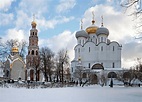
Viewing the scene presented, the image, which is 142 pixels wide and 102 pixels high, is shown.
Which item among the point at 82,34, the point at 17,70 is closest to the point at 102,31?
the point at 82,34

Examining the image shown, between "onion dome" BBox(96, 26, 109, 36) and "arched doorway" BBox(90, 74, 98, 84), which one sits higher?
"onion dome" BBox(96, 26, 109, 36)

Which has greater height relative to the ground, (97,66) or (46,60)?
(46,60)

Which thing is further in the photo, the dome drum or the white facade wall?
the dome drum

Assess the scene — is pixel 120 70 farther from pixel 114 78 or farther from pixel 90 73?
pixel 90 73

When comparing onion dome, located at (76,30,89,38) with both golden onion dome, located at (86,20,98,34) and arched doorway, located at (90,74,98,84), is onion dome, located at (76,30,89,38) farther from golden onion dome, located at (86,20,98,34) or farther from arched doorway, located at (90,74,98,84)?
arched doorway, located at (90,74,98,84)

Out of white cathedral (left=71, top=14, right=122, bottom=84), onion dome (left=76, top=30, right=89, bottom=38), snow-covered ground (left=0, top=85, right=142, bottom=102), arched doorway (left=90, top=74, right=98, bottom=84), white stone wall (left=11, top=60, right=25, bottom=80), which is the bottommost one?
arched doorway (left=90, top=74, right=98, bottom=84)

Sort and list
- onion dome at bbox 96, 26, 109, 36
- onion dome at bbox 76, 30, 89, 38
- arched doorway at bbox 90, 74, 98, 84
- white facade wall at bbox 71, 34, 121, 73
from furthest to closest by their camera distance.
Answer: onion dome at bbox 76, 30, 89, 38
onion dome at bbox 96, 26, 109, 36
white facade wall at bbox 71, 34, 121, 73
arched doorway at bbox 90, 74, 98, 84

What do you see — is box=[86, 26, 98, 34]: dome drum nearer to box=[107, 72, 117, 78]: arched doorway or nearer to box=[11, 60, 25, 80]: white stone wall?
box=[107, 72, 117, 78]: arched doorway

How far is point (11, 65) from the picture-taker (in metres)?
52.7

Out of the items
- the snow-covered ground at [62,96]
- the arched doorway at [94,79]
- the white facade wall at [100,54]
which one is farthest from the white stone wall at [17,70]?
the snow-covered ground at [62,96]

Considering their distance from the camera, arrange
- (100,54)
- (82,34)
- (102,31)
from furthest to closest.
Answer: (82,34), (102,31), (100,54)

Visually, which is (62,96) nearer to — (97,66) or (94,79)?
(94,79)

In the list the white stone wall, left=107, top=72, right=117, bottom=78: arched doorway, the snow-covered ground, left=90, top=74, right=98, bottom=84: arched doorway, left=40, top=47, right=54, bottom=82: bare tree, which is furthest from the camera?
left=107, top=72, right=117, bottom=78: arched doorway

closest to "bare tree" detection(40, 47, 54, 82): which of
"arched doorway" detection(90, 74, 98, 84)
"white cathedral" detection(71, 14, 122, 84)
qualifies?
"arched doorway" detection(90, 74, 98, 84)
